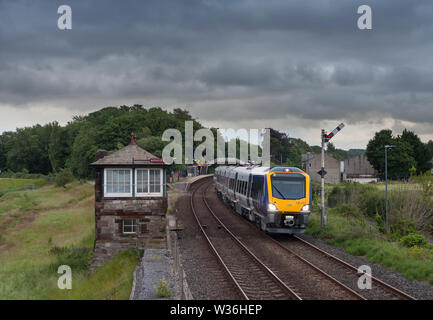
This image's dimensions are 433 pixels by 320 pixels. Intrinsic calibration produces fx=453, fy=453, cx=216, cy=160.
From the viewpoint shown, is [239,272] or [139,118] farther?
[139,118]

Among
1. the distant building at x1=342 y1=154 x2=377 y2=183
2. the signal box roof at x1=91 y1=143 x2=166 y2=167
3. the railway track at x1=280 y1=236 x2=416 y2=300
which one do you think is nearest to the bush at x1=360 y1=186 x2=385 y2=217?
the railway track at x1=280 y1=236 x2=416 y2=300

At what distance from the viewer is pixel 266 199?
21828 mm

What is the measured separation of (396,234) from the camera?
80.2 feet

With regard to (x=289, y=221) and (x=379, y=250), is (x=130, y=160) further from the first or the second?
(x=379, y=250)

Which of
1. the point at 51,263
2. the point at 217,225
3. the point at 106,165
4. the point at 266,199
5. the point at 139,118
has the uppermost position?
the point at 139,118

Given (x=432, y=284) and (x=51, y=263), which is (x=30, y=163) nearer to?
(x=51, y=263)

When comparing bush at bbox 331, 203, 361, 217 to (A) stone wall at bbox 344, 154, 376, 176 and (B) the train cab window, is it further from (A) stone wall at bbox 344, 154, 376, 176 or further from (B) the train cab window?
(A) stone wall at bbox 344, 154, 376, 176

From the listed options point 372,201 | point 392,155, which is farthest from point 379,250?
point 392,155

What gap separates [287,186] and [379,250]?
5.41 meters

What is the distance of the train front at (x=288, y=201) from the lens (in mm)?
21547

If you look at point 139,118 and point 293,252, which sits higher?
point 139,118
